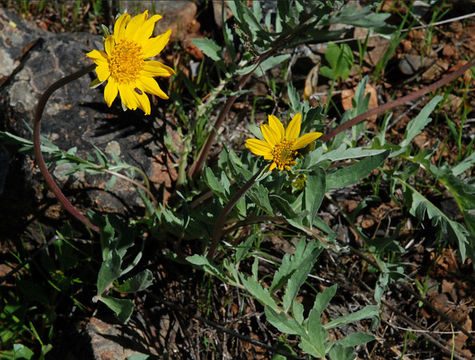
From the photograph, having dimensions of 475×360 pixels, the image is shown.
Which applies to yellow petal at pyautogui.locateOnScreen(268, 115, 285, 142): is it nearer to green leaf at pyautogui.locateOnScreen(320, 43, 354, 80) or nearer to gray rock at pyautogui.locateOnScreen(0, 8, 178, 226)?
gray rock at pyautogui.locateOnScreen(0, 8, 178, 226)

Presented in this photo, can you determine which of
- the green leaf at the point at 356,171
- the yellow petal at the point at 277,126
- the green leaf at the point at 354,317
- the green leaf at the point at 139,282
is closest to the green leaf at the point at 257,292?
the green leaf at the point at 354,317

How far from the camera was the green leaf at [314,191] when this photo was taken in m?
2.26

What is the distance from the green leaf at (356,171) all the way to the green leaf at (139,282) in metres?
1.01

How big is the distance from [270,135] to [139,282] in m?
1.02

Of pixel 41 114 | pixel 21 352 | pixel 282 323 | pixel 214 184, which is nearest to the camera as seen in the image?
pixel 41 114

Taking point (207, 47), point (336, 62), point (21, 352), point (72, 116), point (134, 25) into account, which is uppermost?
point (134, 25)

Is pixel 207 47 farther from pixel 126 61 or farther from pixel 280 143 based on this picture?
pixel 280 143

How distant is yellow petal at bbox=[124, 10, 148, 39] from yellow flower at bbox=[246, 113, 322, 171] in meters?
0.73

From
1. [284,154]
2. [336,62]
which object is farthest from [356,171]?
[336,62]

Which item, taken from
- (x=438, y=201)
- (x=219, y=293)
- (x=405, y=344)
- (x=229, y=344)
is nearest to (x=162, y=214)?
(x=219, y=293)

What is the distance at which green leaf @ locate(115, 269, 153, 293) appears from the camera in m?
2.53

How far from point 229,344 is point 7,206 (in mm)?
1731

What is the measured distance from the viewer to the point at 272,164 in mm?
2156

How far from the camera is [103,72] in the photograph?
220cm
